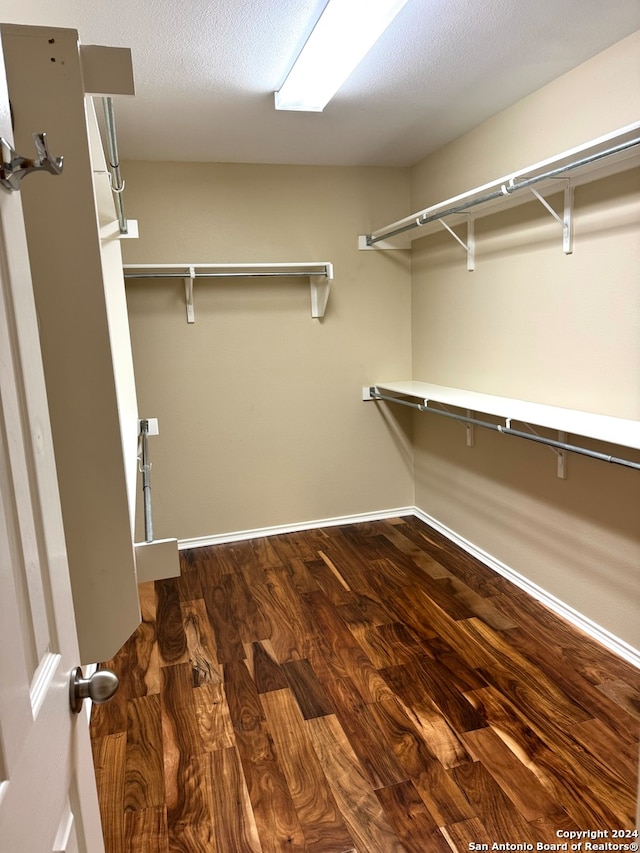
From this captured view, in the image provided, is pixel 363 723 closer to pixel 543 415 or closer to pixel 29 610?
pixel 543 415

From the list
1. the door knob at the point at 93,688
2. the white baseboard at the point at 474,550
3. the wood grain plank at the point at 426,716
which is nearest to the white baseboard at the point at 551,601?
the white baseboard at the point at 474,550

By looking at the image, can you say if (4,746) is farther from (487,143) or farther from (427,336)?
(427,336)

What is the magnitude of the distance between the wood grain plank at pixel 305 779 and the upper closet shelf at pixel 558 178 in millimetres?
2083

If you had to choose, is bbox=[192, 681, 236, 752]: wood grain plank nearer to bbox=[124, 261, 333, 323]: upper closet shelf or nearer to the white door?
the white door

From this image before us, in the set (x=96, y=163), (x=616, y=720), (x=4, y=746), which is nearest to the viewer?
(x=4, y=746)

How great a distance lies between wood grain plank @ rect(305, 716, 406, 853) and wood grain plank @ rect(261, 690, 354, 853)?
0.8 inches

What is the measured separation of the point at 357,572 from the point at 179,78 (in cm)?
240

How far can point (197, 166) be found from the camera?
3398 mm

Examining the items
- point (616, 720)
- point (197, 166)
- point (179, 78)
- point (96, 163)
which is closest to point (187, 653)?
point (616, 720)

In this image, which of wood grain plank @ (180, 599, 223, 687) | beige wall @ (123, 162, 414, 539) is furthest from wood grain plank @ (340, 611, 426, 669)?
beige wall @ (123, 162, 414, 539)

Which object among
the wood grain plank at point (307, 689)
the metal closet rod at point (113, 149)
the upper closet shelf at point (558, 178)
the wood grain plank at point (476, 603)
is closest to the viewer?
the metal closet rod at point (113, 149)

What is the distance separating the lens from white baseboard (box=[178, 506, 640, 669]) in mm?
2412

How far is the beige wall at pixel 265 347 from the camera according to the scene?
344cm

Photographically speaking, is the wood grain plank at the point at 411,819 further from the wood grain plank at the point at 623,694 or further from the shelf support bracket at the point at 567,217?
the shelf support bracket at the point at 567,217
